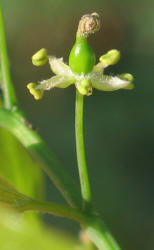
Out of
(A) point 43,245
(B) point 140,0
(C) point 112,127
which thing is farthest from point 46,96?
(A) point 43,245

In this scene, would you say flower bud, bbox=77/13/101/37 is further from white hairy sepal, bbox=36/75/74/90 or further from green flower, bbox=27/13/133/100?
white hairy sepal, bbox=36/75/74/90

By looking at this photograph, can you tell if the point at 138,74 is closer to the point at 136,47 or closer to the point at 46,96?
the point at 136,47

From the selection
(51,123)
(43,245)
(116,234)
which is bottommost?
(43,245)

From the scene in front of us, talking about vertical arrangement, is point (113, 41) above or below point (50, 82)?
above

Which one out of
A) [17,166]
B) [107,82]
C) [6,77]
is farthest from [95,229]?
[17,166]

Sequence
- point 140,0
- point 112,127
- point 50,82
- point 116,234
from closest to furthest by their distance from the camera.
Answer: point 50,82
point 116,234
point 112,127
point 140,0

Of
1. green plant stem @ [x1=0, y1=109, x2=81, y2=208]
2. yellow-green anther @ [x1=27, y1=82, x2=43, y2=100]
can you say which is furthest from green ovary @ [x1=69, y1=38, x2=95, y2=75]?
green plant stem @ [x1=0, y1=109, x2=81, y2=208]

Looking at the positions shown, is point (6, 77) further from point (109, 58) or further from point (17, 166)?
point (17, 166)

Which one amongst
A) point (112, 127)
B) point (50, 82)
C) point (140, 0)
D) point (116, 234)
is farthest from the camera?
point (140, 0)
